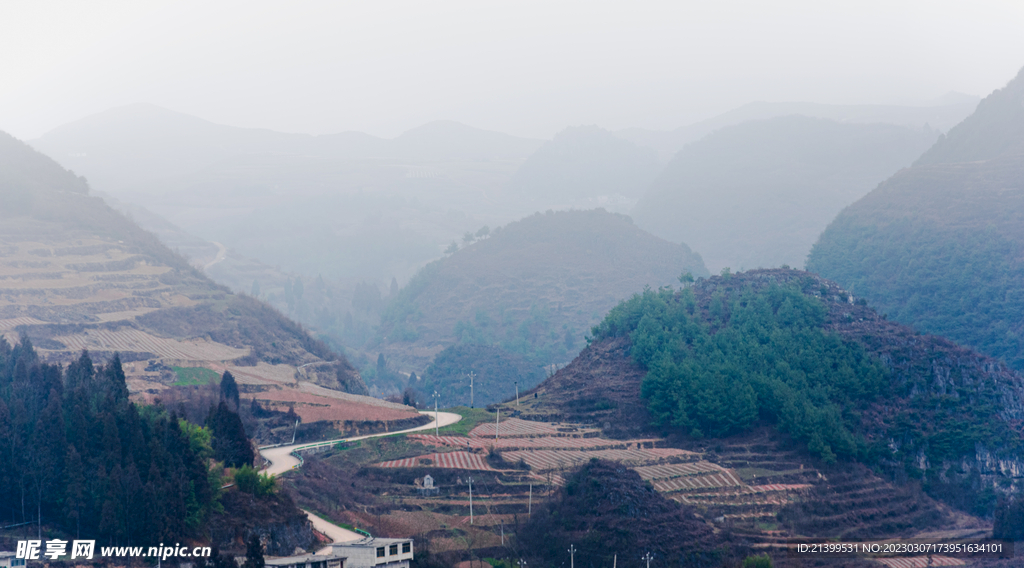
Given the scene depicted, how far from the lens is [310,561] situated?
39281 millimetres

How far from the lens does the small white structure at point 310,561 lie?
3850 cm

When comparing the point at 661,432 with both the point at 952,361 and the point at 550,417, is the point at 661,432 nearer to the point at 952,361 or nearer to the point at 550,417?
the point at 550,417

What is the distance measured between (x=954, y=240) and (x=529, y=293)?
77123 millimetres

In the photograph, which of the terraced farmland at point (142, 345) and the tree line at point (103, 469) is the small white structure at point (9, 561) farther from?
the terraced farmland at point (142, 345)

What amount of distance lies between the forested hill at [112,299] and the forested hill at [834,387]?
2951cm

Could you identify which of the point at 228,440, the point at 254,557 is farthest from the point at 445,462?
the point at 254,557

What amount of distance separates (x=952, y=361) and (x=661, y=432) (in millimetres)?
21333

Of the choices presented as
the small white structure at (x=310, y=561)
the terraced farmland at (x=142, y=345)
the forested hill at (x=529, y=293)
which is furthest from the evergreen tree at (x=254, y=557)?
the forested hill at (x=529, y=293)

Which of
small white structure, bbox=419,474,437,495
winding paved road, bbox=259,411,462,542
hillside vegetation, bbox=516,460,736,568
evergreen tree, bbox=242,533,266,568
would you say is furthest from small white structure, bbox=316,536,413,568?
small white structure, bbox=419,474,437,495

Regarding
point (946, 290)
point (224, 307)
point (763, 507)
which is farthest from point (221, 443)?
point (946, 290)

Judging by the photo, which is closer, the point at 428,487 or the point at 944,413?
the point at 428,487

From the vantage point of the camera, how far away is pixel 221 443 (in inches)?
1933

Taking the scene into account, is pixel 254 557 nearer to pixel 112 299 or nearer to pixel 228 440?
pixel 228 440

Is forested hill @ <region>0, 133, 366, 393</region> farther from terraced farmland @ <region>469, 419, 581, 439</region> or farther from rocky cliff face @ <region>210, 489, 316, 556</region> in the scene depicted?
rocky cliff face @ <region>210, 489, 316, 556</region>
